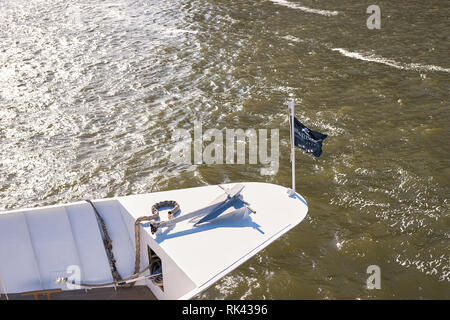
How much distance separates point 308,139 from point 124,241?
526 cm

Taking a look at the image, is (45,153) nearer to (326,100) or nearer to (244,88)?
(244,88)

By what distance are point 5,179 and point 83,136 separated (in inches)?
149

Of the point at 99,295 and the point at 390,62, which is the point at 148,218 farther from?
the point at 390,62

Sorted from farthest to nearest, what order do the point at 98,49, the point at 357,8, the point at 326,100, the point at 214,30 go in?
the point at 357,8 → the point at 214,30 → the point at 98,49 → the point at 326,100

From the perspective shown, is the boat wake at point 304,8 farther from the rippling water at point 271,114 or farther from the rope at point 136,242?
the rope at point 136,242

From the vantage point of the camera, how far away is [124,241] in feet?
40.4

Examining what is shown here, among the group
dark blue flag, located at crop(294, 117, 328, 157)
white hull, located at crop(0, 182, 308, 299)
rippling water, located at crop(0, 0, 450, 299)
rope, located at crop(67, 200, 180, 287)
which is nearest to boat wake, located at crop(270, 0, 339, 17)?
rippling water, located at crop(0, 0, 450, 299)

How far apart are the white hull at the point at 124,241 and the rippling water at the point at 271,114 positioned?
2319mm

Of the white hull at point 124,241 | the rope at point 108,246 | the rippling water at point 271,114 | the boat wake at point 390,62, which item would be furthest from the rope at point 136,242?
the boat wake at point 390,62

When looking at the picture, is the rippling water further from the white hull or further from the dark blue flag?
the dark blue flag

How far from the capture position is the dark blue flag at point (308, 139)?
1261 centimetres

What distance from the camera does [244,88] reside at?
81.2 ft

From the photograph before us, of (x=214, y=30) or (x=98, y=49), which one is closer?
(x=98, y=49)
